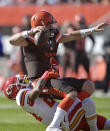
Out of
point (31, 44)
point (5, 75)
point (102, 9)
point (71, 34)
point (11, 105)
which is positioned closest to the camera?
point (31, 44)

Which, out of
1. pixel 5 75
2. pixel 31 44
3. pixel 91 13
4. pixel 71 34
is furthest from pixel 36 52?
pixel 91 13

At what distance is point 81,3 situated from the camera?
1833cm

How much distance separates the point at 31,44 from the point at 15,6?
1290 cm

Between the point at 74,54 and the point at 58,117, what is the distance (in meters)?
7.61

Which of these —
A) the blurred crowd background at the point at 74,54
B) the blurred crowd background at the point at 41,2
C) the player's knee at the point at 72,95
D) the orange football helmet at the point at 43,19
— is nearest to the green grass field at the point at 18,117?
the player's knee at the point at 72,95

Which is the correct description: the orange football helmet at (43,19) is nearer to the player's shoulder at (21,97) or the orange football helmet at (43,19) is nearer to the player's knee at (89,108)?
the player's shoulder at (21,97)

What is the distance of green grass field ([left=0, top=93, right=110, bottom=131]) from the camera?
6650 mm

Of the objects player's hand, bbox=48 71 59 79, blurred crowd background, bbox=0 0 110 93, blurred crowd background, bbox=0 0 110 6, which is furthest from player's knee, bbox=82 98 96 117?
blurred crowd background, bbox=0 0 110 6

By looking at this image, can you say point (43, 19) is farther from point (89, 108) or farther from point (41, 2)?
point (41, 2)

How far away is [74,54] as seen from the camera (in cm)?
1298

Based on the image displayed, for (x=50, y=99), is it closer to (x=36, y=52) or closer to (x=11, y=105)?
→ (x=36, y=52)

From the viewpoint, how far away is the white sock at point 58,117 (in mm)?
5406

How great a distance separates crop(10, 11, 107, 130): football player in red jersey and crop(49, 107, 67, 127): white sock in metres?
0.01

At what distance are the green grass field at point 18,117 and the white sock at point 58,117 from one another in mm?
1067
